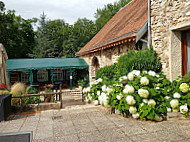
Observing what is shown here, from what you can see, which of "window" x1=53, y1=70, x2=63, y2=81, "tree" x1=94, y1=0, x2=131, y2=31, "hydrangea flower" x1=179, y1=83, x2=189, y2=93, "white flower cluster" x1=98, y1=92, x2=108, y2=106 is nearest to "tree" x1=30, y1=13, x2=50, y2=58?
"window" x1=53, y1=70, x2=63, y2=81

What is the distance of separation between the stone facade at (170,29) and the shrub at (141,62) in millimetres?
212

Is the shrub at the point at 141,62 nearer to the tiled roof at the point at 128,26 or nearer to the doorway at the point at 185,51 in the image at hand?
the doorway at the point at 185,51

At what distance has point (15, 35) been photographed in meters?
26.8

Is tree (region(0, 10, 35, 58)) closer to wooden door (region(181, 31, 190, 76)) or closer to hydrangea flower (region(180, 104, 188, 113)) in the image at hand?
wooden door (region(181, 31, 190, 76))

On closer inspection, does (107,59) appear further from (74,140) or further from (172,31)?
(74,140)

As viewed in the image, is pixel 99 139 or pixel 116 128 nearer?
pixel 99 139

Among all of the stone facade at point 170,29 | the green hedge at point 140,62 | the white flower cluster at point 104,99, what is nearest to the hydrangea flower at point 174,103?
the stone facade at point 170,29

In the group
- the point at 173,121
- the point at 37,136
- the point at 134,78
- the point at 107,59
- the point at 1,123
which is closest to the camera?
the point at 37,136

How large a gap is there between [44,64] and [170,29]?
38.7ft

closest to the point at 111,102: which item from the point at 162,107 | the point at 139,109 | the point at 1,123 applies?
the point at 139,109

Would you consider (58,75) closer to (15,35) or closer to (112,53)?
(112,53)

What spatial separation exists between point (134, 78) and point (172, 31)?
1971mm

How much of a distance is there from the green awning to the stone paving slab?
33.5 feet

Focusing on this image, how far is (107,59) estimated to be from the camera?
9.72 metres
